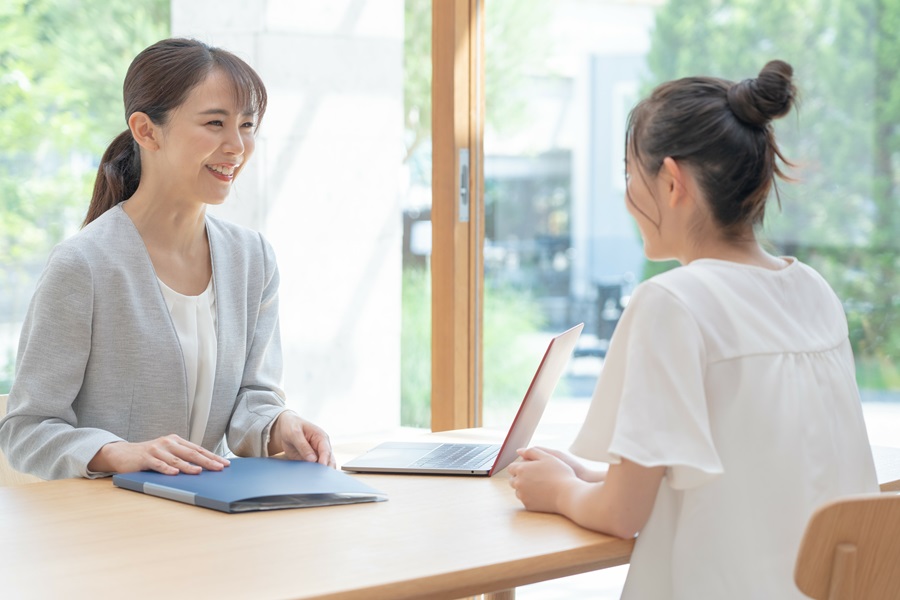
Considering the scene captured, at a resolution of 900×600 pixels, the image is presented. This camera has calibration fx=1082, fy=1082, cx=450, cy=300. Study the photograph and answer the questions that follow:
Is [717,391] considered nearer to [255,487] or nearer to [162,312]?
[255,487]

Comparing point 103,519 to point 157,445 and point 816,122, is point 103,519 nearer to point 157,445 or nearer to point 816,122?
point 157,445

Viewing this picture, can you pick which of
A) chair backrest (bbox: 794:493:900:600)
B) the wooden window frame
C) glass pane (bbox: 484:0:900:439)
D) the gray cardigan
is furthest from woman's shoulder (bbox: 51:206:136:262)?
glass pane (bbox: 484:0:900:439)

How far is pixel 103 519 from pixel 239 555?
0.87 ft

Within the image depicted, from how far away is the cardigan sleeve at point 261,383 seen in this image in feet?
6.09

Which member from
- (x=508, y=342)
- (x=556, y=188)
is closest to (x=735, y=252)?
(x=508, y=342)

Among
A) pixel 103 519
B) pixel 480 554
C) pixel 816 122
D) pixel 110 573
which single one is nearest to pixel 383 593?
pixel 480 554

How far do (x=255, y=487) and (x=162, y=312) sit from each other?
48 cm

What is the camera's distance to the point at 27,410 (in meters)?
1.68

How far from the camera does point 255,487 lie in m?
1.46

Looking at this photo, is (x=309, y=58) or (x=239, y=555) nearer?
(x=239, y=555)

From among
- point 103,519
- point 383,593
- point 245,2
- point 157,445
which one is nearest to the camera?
point 383,593

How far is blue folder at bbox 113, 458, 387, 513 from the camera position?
4.67ft

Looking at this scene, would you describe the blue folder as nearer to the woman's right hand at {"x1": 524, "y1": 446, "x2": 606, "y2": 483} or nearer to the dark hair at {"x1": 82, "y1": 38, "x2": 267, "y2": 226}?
the woman's right hand at {"x1": 524, "y1": 446, "x2": 606, "y2": 483}

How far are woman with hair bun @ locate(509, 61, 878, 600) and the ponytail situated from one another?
3.37 ft
